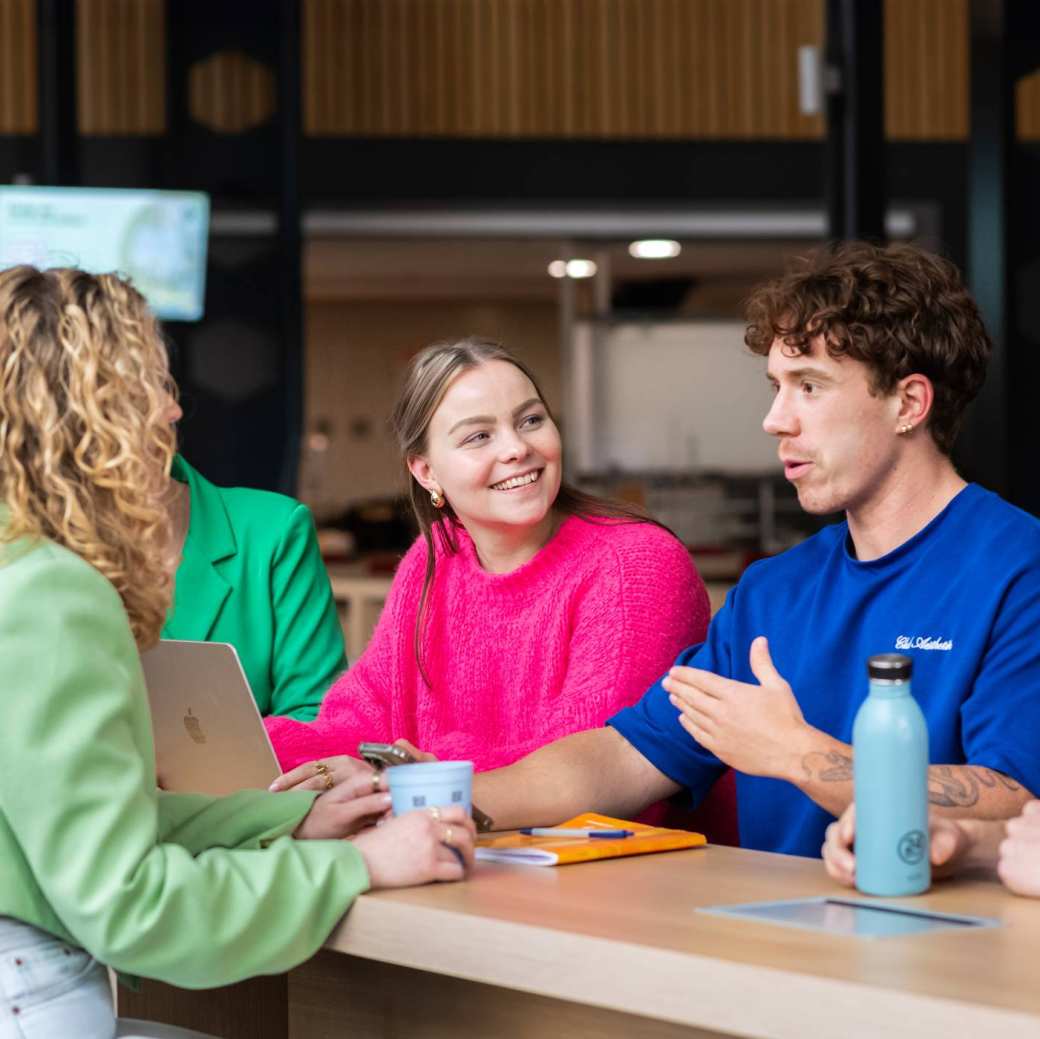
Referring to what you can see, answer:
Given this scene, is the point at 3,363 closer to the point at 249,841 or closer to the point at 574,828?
the point at 249,841

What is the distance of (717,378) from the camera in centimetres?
1052

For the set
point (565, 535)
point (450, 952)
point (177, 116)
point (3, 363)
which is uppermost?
point (177, 116)

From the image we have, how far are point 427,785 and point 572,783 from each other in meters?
0.41

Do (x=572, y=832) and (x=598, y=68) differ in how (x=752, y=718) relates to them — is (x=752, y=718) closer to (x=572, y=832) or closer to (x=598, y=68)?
(x=572, y=832)

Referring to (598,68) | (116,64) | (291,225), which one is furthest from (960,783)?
(598,68)

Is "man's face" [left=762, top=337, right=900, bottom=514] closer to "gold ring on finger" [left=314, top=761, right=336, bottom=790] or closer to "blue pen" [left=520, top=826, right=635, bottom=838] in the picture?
"blue pen" [left=520, top=826, right=635, bottom=838]

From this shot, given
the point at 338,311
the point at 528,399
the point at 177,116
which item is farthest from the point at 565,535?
the point at 338,311

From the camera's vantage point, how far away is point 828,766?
1.74 meters

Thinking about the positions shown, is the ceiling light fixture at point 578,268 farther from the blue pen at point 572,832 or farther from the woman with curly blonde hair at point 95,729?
the woman with curly blonde hair at point 95,729

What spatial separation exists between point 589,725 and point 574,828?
0.35m

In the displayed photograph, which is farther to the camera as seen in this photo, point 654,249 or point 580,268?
point 580,268

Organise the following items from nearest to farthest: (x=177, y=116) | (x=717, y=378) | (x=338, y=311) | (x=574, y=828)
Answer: (x=574, y=828) < (x=177, y=116) < (x=717, y=378) < (x=338, y=311)

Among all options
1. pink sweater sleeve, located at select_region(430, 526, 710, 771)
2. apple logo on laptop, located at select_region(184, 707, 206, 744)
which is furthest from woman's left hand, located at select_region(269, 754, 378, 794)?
Result: pink sweater sleeve, located at select_region(430, 526, 710, 771)

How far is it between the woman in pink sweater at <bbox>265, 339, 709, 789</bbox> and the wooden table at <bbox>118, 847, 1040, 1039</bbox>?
54 centimetres
